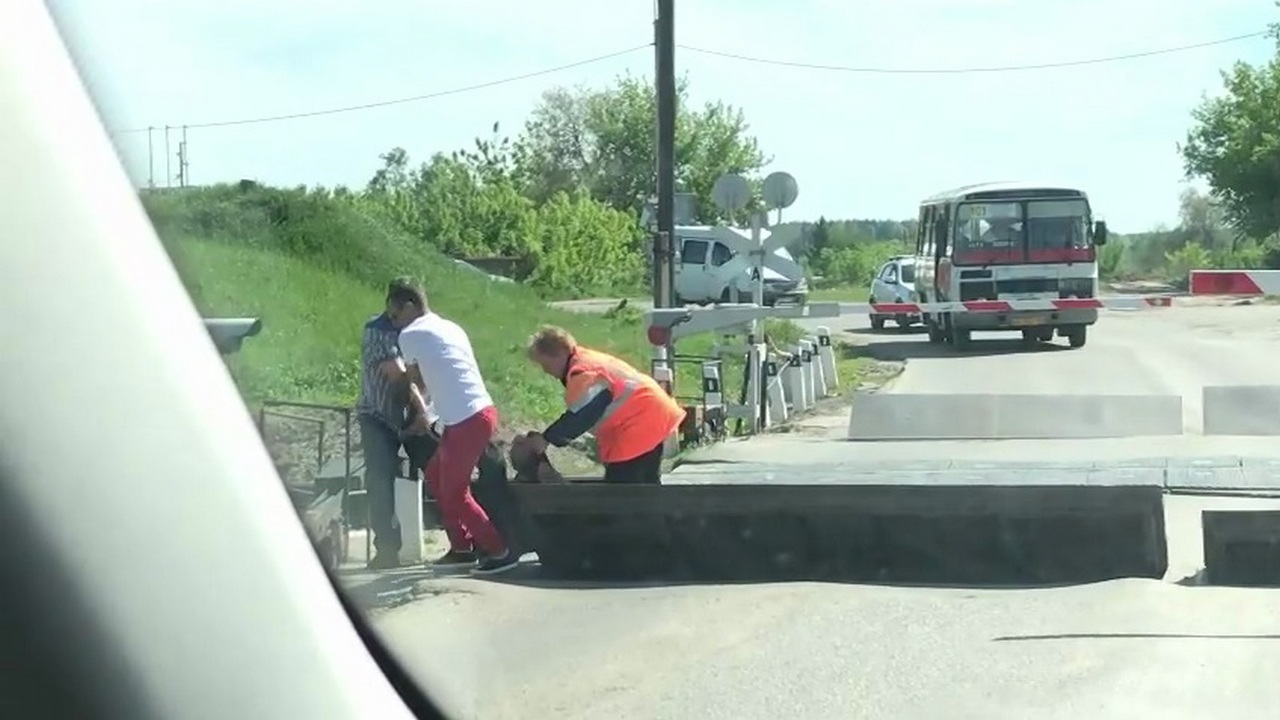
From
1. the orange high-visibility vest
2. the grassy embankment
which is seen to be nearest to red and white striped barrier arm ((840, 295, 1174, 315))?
the orange high-visibility vest

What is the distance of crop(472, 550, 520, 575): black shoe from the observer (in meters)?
7.45

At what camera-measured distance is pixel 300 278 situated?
13.5 ft

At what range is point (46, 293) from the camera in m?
2.12

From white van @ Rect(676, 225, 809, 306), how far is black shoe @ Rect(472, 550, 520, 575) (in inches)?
356

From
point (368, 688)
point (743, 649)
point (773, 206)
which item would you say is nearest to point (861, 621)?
point (743, 649)

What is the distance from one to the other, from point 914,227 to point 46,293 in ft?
39.4

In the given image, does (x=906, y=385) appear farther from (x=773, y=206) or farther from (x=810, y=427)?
(x=773, y=206)

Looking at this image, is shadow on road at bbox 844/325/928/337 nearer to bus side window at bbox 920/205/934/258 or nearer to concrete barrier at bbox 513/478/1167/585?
bus side window at bbox 920/205/934/258

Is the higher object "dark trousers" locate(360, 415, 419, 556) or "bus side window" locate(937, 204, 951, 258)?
"bus side window" locate(937, 204, 951, 258)

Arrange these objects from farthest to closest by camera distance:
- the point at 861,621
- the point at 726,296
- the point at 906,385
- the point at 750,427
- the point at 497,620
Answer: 1. the point at 726,296
2. the point at 906,385
3. the point at 750,427
4. the point at 861,621
5. the point at 497,620

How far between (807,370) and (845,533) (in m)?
11.4

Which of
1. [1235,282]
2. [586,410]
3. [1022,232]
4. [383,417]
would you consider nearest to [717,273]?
[1022,232]

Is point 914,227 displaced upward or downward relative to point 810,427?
upward

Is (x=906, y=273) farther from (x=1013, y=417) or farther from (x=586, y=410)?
(x=586, y=410)
